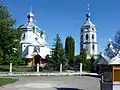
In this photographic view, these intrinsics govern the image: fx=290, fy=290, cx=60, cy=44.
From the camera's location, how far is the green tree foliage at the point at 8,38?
33.0 meters

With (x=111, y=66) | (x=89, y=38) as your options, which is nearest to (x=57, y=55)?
(x=111, y=66)

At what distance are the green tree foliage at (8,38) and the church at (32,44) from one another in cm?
2294

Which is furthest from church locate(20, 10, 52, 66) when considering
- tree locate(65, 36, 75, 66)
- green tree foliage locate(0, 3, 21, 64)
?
green tree foliage locate(0, 3, 21, 64)

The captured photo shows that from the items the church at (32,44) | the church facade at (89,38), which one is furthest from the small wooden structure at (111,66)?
the church facade at (89,38)

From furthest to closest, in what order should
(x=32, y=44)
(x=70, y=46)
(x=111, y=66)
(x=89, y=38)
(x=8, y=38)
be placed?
(x=89, y=38) < (x=32, y=44) < (x=70, y=46) < (x=8, y=38) < (x=111, y=66)

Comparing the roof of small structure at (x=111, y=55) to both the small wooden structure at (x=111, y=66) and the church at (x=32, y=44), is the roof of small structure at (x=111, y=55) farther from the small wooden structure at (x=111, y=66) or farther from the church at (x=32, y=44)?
the church at (x=32, y=44)

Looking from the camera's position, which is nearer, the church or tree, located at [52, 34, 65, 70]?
tree, located at [52, 34, 65, 70]

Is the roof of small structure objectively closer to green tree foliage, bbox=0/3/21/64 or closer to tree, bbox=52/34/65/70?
green tree foliage, bbox=0/3/21/64

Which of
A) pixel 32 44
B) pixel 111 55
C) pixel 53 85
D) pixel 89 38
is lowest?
pixel 53 85

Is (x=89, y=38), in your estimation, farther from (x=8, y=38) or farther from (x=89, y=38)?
(x=8, y=38)

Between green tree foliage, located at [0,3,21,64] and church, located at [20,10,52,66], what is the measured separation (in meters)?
22.9

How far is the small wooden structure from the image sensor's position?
13.0 meters

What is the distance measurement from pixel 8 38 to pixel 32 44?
36979 mm

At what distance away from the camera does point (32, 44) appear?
237 ft
